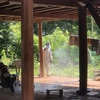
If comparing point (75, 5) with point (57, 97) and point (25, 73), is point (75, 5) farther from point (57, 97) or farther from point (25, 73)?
point (25, 73)

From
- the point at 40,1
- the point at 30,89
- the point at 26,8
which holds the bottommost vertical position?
the point at 30,89

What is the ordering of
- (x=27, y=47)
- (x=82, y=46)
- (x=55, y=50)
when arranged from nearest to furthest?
1. (x=27, y=47)
2. (x=82, y=46)
3. (x=55, y=50)

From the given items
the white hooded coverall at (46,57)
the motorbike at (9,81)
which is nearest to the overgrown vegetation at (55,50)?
the white hooded coverall at (46,57)

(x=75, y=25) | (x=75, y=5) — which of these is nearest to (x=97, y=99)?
(x=75, y=5)

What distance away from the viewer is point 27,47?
479 cm

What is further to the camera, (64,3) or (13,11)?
(13,11)

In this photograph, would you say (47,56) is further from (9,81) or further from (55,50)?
(9,81)

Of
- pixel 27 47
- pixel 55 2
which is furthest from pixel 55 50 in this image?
pixel 27 47

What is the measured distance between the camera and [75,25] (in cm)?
1814

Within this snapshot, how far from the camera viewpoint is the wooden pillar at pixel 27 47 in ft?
15.6

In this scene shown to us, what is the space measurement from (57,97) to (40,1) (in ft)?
8.11

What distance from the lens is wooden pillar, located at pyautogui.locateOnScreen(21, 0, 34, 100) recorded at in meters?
4.77

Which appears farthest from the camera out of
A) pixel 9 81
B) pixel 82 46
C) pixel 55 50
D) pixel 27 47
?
pixel 55 50

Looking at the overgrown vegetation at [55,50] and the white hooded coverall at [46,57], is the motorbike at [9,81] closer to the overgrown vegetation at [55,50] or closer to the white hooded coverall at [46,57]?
the white hooded coverall at [46,57]
